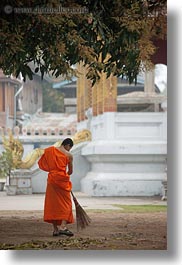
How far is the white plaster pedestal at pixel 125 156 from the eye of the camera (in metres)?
4.84

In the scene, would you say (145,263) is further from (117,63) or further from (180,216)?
(117,63)

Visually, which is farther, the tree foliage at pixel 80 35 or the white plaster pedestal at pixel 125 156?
the white plaster pedestal at pixel 125 156

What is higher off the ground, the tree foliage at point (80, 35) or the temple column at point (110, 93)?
the tree foliage at point (80, 35)

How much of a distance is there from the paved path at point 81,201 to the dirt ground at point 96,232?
1.6 inches

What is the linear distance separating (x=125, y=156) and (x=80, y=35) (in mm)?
918

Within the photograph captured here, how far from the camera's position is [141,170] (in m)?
4.96

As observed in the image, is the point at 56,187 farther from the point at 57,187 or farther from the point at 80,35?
the point at 80,35

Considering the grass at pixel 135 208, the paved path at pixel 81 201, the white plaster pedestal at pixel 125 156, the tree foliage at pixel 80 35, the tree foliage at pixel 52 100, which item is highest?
the tree foliage at pixel 80 35

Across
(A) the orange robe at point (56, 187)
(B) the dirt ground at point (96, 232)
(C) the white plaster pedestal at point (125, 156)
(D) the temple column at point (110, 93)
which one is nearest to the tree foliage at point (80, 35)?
(D) the temple column at point (110, 93)

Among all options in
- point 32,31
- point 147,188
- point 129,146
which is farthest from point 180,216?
point 32,31

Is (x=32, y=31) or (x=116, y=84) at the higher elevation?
(x=32, y=31)

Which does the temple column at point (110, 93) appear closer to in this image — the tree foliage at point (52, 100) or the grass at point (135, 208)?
the tree foliage at point (52, 100)

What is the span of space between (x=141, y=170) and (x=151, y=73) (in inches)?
27.4

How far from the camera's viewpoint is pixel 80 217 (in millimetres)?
4797
